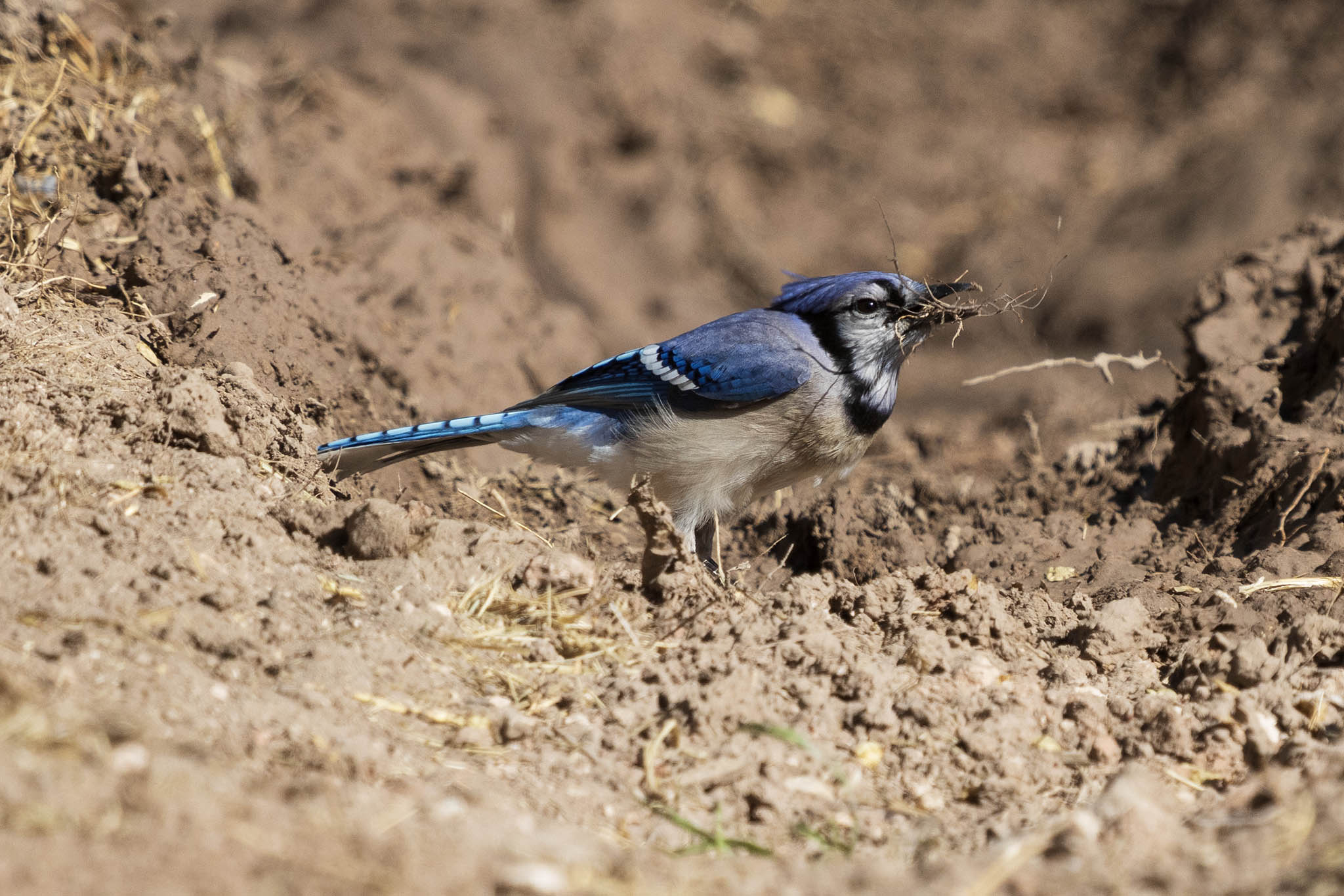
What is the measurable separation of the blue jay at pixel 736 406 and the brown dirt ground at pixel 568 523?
343mm

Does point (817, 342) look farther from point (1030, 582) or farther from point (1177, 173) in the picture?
point (1177, 173)

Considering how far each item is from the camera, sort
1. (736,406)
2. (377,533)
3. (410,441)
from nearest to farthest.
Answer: (377,533) → (410,441) → (736,406)

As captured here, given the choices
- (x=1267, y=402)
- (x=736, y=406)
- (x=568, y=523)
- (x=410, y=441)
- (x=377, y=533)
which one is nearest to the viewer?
(x=377, y=533)

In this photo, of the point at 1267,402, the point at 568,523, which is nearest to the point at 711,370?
the point at 568,523

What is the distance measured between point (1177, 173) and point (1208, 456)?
591 centimetres

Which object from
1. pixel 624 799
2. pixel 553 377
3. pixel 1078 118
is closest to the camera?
pixel 624 799

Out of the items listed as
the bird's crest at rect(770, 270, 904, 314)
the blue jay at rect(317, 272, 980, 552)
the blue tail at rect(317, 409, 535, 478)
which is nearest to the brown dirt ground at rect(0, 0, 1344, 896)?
the blue tail at rect(317, 409, 535, 478)

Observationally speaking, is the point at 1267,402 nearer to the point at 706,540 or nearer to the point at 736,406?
the point at 736,406

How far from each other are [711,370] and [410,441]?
1.34 meters

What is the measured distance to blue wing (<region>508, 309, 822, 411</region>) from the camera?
4.73 m

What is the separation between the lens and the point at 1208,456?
498 cm

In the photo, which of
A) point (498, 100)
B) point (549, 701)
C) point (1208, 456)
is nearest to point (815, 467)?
point (1208, 456)

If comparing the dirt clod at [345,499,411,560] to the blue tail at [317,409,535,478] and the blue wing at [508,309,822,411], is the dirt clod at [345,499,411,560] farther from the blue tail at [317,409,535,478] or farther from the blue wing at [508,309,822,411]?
the blue wing at [508,309,822,411]

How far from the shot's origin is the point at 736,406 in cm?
475
